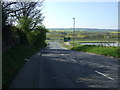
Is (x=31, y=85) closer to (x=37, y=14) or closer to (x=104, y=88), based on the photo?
(x=104, y=88)

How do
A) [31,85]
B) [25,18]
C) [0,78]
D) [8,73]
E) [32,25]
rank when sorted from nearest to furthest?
[31,85] < [0,78] < [8,73] < [25,18] < [32,25]

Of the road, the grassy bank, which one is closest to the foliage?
the grassy bank

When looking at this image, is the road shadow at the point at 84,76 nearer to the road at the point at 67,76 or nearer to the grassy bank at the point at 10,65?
the road at the point at 67,76

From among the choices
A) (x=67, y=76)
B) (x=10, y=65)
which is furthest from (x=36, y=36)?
(x=67, y=76)

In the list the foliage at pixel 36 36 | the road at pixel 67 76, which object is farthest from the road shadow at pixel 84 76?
the foliage at pixel 36 36

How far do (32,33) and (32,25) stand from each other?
2228 mm

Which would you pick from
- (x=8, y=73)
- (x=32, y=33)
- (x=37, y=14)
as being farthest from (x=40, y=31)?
(x=8, y=73)

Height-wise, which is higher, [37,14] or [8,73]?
[37,14]

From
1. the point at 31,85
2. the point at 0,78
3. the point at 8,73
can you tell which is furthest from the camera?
the point at 8,73

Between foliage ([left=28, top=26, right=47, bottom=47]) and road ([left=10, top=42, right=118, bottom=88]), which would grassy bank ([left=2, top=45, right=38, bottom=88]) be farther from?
foliage ([left=28, top=26, right=47, bottom=47])

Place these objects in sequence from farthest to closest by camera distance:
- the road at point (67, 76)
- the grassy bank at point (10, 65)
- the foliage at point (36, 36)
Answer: the foliage at point (36, 36) → the grassy bank at point (10, 65) → the road at point (67, 76)

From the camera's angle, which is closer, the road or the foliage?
the road

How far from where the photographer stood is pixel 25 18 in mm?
54750

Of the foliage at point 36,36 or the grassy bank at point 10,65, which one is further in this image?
the foliage at point 36,36
